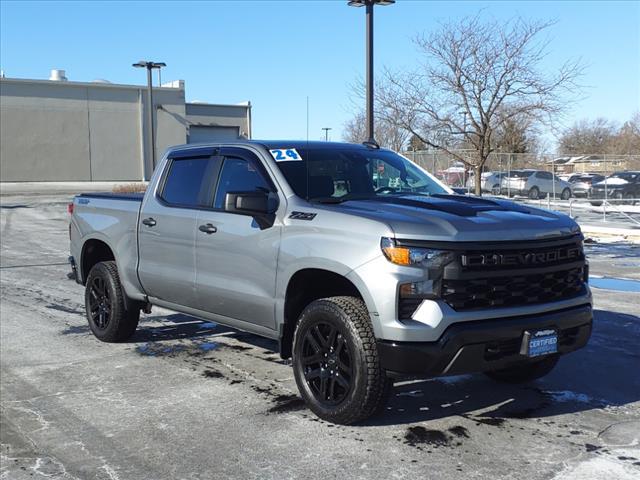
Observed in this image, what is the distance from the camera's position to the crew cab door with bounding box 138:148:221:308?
19.2 ft

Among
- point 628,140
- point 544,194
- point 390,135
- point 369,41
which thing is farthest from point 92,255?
point 628,140

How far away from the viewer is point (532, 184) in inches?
1300

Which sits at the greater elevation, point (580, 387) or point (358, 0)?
point (358, 0)

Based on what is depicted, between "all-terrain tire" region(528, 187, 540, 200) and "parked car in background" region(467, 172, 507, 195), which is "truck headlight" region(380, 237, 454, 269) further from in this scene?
"all-terrain tire" region(528, 187, 540, 200)

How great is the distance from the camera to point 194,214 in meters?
5.81

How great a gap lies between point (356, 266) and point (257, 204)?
38.9 inches

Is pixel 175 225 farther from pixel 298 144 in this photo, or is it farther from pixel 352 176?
pixel 352 176

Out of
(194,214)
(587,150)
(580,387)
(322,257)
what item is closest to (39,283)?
(194,214)

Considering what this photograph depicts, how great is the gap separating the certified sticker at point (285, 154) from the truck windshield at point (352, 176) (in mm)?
34

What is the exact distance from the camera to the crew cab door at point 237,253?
201 inches

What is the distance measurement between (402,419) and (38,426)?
2.48 meters

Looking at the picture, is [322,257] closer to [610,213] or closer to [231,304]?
[231,304]

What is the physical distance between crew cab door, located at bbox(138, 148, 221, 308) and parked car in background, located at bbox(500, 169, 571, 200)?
2711 centimetres

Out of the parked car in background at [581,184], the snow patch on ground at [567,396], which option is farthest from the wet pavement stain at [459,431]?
the parked car in background at [581,184]
